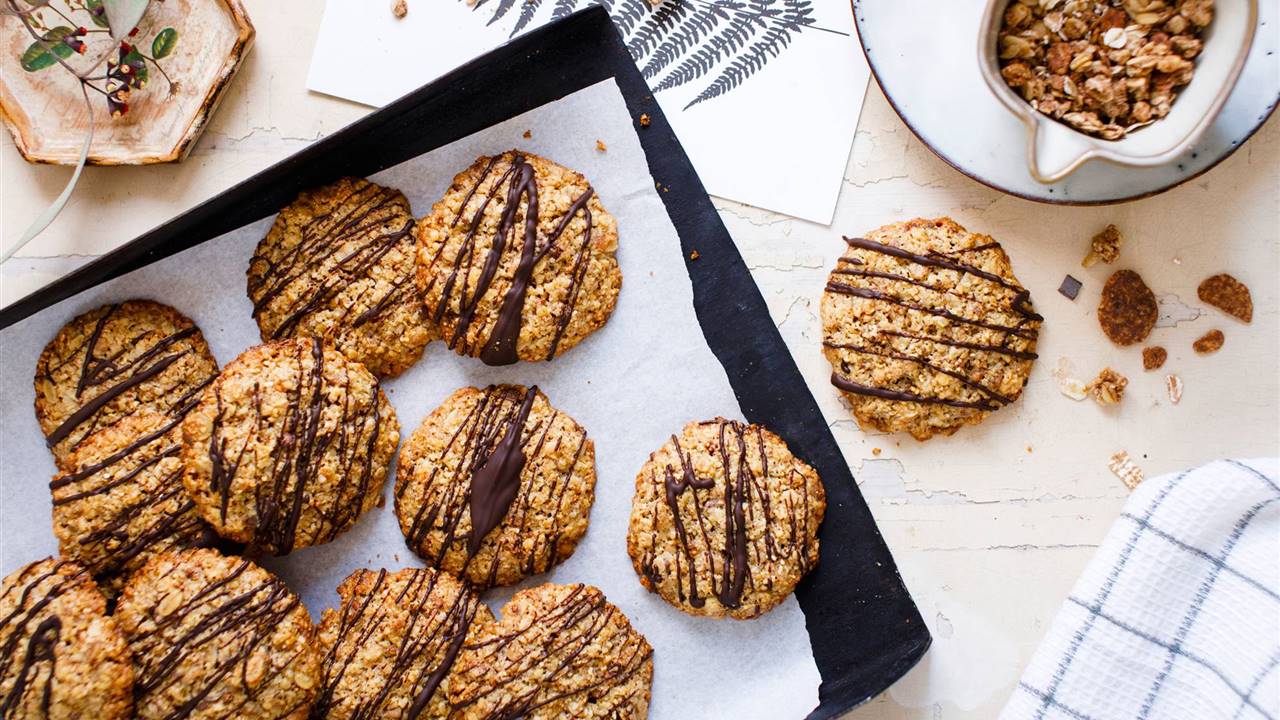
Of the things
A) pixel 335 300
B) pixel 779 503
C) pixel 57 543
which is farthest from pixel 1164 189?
pixel 57 543

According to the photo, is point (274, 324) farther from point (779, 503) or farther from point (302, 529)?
point (779, 503)

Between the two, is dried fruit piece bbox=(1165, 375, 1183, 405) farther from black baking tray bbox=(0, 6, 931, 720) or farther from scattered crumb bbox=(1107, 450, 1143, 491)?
black baking tray bbox=(0, 6, 931, 720)

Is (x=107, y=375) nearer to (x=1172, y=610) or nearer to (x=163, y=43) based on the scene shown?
(x=163, y=43)

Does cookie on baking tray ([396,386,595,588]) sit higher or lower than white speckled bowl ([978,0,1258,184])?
lower

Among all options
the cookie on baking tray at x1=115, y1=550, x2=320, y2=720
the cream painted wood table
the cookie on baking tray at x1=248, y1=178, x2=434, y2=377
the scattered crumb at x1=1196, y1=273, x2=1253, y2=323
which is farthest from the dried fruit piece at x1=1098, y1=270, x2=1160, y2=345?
the cookie on baking tray at x1=115, y1=550, x2=320, y2=720

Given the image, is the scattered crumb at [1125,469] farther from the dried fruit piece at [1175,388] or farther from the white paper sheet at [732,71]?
the white paper sheet at [732,71]

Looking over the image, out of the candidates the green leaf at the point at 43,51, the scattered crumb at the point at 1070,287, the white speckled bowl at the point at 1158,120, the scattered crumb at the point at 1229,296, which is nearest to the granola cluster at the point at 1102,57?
the white speckled bowl at the point at 1158,120
